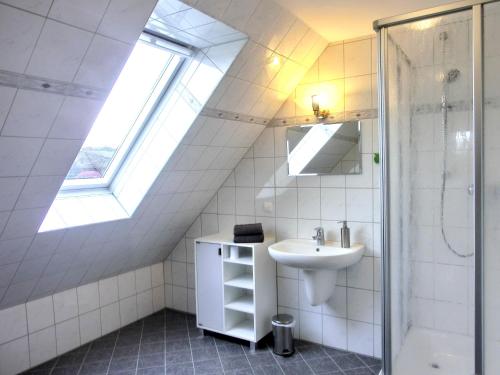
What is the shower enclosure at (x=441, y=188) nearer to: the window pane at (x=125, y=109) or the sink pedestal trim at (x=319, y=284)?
the sink pedestal trim at (x=319, y=284)

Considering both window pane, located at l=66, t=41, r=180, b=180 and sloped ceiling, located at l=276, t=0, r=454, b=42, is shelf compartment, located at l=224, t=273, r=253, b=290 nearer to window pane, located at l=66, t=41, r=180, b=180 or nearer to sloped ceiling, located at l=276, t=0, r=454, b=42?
window pane, located at l=66, t=41, r=180, b=180

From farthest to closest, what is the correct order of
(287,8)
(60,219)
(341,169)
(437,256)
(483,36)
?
1. (341,169)
2. (60,219)
3. (287,8)
4. (437,256)
5. (483,36)

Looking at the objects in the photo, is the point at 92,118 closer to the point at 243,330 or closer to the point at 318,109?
the point at 318,109

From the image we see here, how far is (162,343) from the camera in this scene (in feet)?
10.4

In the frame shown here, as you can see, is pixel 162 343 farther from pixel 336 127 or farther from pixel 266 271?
pixel 336 127

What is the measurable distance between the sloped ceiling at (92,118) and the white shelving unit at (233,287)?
51cm

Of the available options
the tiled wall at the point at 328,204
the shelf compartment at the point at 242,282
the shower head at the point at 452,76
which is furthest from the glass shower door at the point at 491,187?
the shelf compartment at the point at 242,282

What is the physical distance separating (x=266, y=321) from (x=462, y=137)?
2.06 metres

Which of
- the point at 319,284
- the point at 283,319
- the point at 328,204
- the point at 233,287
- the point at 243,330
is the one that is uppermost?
the point at 328,204

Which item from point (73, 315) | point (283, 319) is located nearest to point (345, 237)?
point (283, 319)

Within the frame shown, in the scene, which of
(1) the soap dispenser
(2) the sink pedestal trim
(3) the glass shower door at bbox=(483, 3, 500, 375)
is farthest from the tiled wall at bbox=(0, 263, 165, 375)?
(3) the glass shower door at bbox=(483, 3, 500, 375)

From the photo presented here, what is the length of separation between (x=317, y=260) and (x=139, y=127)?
151 cm

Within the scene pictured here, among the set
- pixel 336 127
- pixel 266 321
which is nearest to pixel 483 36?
pixel 336 127

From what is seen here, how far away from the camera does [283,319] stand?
295 centimetres
